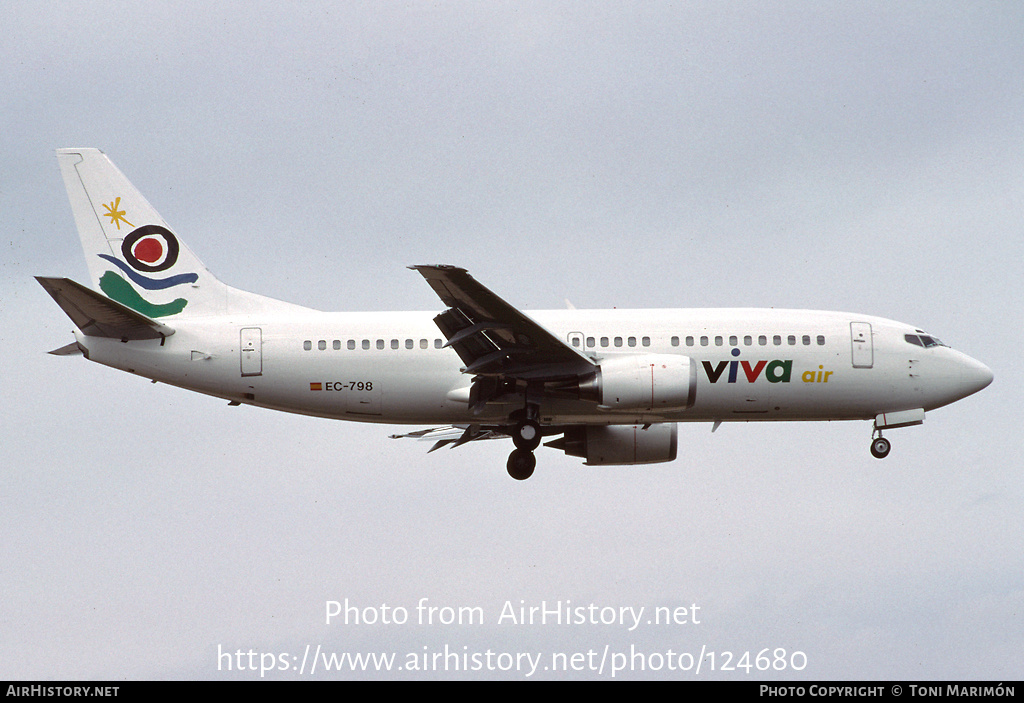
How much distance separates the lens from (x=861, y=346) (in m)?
34.2

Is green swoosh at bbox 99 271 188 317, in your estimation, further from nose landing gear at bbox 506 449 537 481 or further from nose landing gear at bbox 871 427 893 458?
nose landing gear at bbox 871 427 893 458

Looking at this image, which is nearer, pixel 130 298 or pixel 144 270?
pixel 130 298

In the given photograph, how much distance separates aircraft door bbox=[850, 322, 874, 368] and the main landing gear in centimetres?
934

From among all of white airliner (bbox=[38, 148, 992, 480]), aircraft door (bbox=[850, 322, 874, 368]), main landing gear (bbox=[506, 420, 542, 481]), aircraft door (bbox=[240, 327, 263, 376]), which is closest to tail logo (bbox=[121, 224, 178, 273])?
white airliner (bbox=[38, 148, 992, 480])

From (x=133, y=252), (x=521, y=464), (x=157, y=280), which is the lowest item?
(x=521, y=464)

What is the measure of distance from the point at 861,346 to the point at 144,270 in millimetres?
21190

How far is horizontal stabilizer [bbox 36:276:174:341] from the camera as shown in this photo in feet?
99.3

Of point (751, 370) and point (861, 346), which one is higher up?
point (861, 346)

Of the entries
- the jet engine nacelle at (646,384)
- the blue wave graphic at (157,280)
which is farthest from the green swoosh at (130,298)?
the jet engine nacelle at (646,384)

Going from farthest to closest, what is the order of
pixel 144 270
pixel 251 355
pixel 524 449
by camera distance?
pixel 144 270, pixel 524 449, pixel 251 355

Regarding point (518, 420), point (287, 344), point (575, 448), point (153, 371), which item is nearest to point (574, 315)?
point (518, 420)

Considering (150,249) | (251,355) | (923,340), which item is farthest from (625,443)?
(150,249)

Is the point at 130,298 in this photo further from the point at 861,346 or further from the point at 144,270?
the point at 861,346

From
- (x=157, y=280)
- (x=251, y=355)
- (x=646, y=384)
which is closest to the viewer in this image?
(x=646, y=384)
